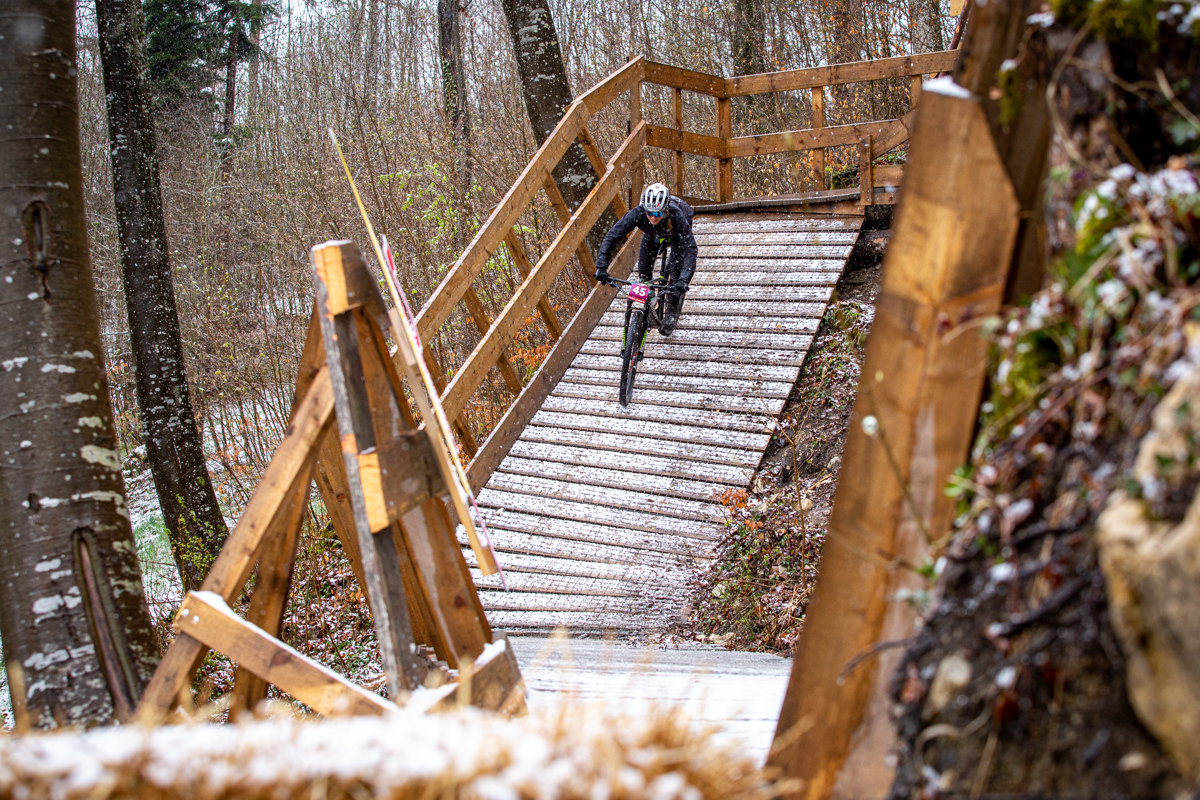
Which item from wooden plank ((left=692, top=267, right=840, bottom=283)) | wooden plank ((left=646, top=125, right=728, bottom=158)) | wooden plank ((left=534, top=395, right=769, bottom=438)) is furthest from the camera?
wooden plank ((left=646, top=125, right=728, bottom=158))

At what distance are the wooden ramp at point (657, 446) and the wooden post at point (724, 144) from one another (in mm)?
1322

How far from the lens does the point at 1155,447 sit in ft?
4.40

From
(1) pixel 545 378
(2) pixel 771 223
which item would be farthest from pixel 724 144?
(1) pixel 545 378

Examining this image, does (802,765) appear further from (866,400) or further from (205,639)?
(205,639)

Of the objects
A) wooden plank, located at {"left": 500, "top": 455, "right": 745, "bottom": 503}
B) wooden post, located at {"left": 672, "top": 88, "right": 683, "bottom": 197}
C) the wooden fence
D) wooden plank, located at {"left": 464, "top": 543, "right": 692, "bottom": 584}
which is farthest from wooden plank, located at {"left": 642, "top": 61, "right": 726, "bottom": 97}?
wooden plank, located at {"left": 464, "top": 543, "right": 692, "bottom": 584}

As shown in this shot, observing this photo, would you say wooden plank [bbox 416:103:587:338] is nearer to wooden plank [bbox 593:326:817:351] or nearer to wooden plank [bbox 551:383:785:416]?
wooden plank [bbox 551:383:785:416]

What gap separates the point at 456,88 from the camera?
13109 millimetres

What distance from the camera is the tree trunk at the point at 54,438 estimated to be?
10.2 feet

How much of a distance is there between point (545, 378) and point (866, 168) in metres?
3.73

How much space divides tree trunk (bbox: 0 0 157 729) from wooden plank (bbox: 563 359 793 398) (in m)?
4.83

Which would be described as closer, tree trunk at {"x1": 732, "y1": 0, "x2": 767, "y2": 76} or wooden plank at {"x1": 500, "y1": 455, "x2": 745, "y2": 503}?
wooden plank at {"x1": 500, "y1": 455, "x2": 745, "y2": 503}

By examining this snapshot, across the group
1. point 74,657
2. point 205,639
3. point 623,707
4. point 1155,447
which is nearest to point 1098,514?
point 1155,447

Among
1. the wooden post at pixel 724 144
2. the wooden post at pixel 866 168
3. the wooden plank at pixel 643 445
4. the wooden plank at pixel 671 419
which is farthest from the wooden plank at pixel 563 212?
the wooden post at pixel 866 168

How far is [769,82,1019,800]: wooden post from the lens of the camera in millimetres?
1834
